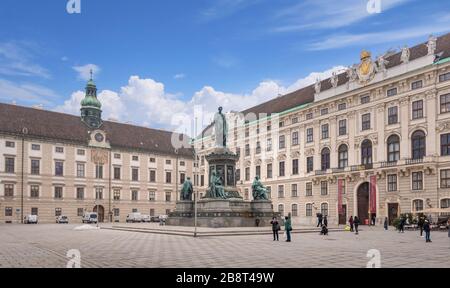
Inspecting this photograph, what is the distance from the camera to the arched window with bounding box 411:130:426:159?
158 ft

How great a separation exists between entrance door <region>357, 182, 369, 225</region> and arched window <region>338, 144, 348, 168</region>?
382 centimetres

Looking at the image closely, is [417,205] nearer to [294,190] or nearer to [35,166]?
[294,190]

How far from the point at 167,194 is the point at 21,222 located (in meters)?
26.2

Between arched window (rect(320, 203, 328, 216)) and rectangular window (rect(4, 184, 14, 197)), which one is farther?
rectangular window (rect(4, 184, 14, 197))

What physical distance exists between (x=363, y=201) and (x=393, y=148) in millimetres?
7071

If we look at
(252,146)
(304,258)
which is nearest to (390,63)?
(252,146)

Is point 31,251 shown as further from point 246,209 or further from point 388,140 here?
point 388,140

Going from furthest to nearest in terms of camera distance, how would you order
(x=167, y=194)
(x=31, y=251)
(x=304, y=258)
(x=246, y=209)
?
(x=167, y=194) < (x=246, y=209) < (x=31, y=251) < (x=304, y=258)

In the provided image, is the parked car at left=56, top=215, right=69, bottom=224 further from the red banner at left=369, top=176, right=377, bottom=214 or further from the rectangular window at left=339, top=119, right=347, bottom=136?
the red banner at left=369, top=176, right=377, bottom=214

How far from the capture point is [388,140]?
52031 mm

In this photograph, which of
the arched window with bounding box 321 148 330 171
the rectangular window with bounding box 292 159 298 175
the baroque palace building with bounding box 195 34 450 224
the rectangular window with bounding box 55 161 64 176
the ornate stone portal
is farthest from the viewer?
the rectangular window with bounding box 55 161 64 176

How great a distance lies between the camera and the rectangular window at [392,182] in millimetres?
50312

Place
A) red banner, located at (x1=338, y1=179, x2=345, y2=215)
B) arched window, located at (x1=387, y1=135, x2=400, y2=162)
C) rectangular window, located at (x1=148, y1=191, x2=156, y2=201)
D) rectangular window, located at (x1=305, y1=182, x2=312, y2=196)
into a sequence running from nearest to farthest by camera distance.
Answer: arched window, located at (x1=387, y1=135, x2=400, y2=162) < red banner, located at (x1=338, y1=179, x2=345, y2=215) < rectangular window, located at (x1=305, y1=182, x2=312, y2=196) < rectangular window, located at (x1=148, y1=191, x2=156, y2=201)

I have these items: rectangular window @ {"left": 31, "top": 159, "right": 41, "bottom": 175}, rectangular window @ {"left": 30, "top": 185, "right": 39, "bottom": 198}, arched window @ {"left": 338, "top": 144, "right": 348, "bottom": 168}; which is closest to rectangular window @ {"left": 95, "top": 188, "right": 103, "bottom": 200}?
rectangular window @ {"left": 30, "top": 185, "right": 39, "bottom": 198}
